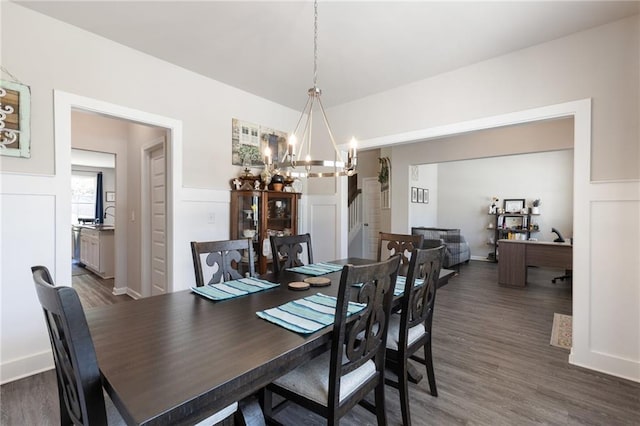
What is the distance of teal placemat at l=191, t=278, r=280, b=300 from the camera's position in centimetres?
171

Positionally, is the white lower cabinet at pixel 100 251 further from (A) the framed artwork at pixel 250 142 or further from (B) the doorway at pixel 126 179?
(A) the framed artwork at pixel 250 142

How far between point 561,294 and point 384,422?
4.41 m

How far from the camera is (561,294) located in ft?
14.6

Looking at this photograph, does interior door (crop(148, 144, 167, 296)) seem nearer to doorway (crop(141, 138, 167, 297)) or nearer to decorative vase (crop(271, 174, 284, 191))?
doorway (crop(141, 138, 167, 297))

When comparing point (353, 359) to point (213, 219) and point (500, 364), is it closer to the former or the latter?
point (500, 364)

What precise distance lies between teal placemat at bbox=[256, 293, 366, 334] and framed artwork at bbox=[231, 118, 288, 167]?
232 cm

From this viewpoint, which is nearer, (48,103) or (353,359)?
(353,359)

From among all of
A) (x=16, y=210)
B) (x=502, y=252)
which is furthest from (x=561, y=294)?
(x=16, y=210)

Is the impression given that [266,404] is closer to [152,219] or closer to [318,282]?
[318,282]

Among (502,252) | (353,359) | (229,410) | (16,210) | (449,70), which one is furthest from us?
(502,252)

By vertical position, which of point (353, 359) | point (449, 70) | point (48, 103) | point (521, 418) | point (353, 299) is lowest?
point (521, 418)

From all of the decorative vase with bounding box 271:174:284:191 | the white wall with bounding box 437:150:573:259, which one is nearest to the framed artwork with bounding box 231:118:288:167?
the decorative vase with bounding box 271:174:284:191

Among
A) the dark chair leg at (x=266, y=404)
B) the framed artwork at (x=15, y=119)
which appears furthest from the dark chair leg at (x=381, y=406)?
the framed artwork at (x=15, y=119)

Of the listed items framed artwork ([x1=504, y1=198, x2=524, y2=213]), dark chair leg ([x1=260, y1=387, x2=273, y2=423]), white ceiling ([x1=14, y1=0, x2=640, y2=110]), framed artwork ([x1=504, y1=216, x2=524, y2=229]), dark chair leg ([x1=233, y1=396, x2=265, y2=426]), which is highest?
white ceiling ([x1=14, y1=0, x2=640, y2=110])
